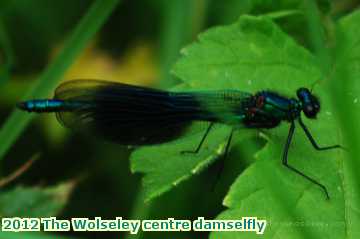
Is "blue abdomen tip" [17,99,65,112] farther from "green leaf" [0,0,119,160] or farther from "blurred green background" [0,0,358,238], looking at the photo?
"green leaf" [0,0,119,160]

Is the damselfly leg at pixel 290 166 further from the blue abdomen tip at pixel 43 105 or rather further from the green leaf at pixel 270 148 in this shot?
the blue abdomen tip at pixel 43 105

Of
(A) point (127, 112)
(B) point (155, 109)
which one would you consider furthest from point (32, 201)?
(B) point (155, 109)

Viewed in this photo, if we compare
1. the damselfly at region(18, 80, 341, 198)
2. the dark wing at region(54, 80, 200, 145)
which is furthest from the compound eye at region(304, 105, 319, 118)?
the dark wing at region(54, 80, 200, 145)

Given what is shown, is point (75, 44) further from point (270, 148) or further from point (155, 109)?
point (270, 148)

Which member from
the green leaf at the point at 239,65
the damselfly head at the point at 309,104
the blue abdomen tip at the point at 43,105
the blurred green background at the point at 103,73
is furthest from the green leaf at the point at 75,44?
the damselfly head at the point at 309,104

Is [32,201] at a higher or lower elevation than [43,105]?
lower
